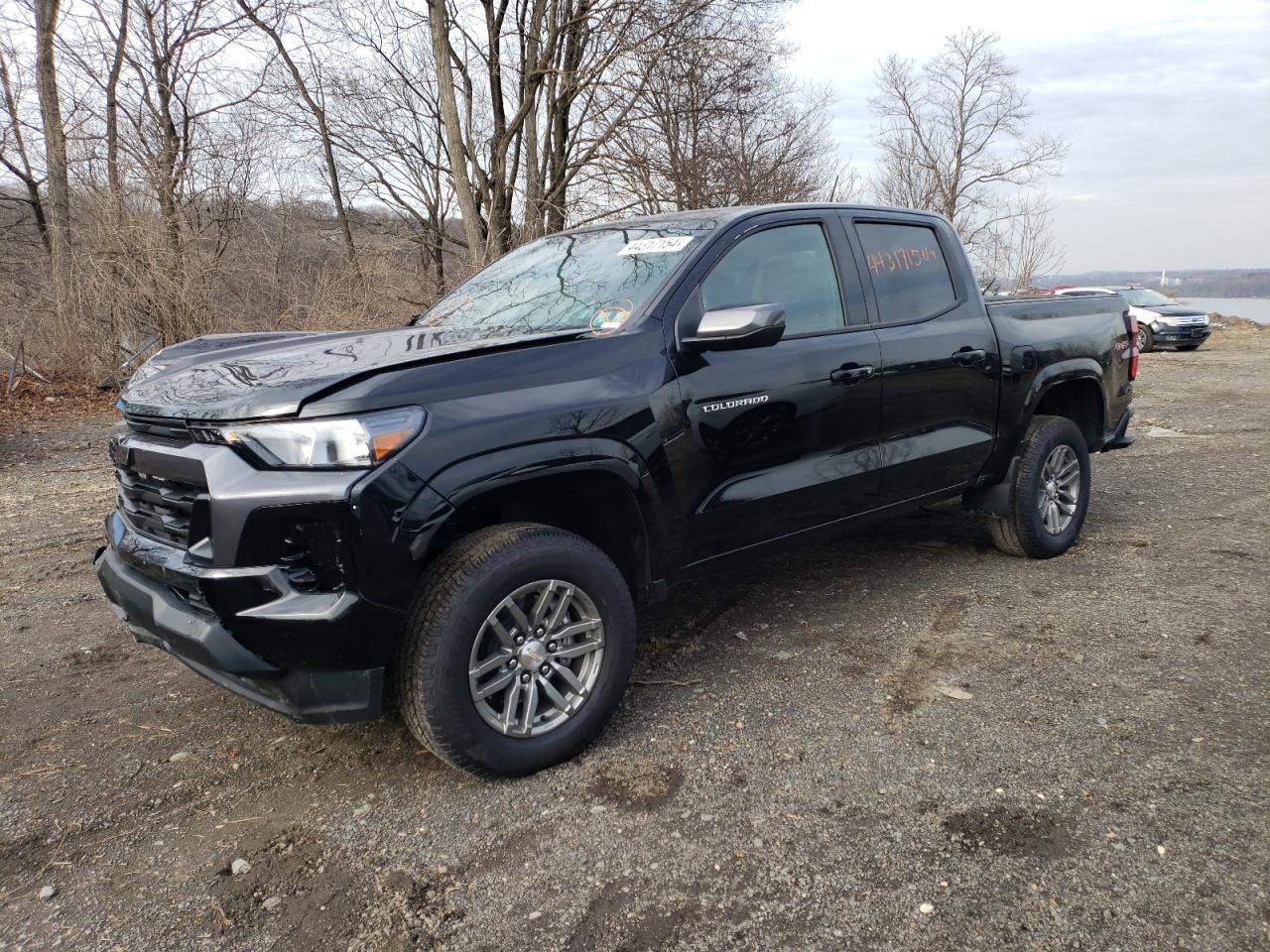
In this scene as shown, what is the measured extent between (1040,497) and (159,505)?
166 inches

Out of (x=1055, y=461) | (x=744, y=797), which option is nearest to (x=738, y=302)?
(x=744, y=797)

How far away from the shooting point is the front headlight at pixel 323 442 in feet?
8.05

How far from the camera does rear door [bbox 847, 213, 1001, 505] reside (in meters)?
3.96

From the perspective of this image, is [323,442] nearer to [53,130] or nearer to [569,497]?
[569,497]

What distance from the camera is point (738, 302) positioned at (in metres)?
3.48

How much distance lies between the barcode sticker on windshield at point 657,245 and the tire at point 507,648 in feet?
4.22

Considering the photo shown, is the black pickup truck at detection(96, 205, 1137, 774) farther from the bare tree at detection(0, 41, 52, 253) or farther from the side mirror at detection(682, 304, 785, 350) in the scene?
the bare tree at detection(0, 41, 52, 253)

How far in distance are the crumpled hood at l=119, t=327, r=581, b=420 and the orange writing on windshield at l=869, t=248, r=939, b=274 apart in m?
1.67

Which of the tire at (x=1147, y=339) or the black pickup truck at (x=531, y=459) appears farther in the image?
the tire at (x=1147, y=339)

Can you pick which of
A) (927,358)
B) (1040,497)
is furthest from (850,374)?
(1040,497)

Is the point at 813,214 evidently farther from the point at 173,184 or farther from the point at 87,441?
the point at 173,184

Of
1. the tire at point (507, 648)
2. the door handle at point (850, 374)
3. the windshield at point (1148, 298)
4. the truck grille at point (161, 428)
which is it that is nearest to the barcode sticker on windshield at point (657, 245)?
the door handle at point (850, 374)

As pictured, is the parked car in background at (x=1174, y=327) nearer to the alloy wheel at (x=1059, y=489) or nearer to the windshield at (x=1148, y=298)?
the windshield at (x=1148, y=298)

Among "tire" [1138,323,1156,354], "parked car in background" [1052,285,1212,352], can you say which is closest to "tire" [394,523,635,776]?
"parked car in background" [1052,285,1212,352]
